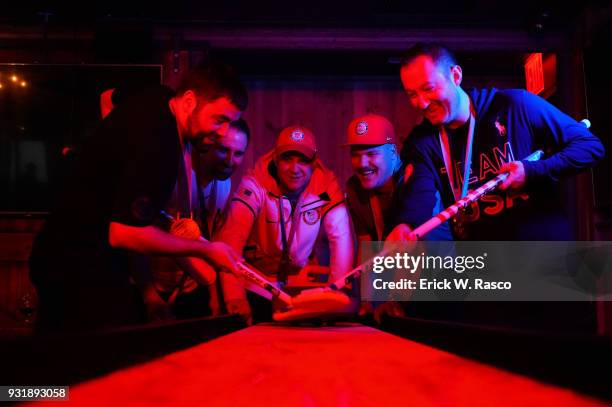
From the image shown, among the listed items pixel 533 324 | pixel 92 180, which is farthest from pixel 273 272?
pixel 92 180

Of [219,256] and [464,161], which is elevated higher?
[464,161]

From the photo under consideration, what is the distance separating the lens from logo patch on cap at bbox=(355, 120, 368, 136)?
3.77 meters

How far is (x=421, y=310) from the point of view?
3.52 metres

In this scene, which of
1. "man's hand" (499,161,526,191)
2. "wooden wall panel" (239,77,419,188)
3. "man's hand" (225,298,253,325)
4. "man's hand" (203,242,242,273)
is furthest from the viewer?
"wooden wall panel" (239,77,419,188)

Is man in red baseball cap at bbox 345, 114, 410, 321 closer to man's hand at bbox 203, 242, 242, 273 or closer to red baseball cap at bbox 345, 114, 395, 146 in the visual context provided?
red baseball cap at bbox 345, 114, 395, 146

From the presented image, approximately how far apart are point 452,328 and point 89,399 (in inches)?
37.8

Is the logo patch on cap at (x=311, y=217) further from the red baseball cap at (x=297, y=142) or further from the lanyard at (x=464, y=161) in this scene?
the lanyard at (x=464, y=161)

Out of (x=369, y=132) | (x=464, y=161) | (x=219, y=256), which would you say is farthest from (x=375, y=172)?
(x=219, y=256)

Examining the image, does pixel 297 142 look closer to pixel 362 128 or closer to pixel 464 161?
pixel 362 128

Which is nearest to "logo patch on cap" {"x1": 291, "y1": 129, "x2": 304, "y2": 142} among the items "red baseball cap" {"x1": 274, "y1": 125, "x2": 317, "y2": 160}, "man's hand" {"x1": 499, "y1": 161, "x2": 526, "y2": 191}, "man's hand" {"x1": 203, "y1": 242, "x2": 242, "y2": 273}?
"red baseball cap" {"x1": 274, "y1": 125, "x2": 317, "y2": 160}

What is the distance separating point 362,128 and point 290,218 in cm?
80

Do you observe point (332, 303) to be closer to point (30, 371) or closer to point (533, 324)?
point (533, 324)

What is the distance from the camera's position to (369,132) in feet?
12.3

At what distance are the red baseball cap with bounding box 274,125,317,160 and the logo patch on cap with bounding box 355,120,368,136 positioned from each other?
0.33 m
